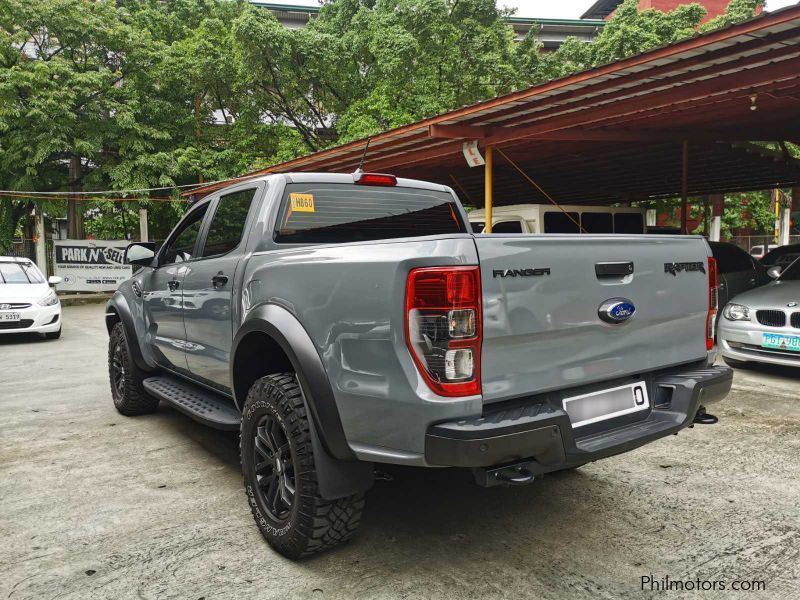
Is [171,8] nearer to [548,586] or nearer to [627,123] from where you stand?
[627,123]

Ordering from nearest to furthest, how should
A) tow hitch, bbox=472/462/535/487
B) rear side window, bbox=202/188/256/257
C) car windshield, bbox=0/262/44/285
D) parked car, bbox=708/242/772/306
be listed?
tow hitch, bbox=472/462/535/487 → rear side window, bbox=202/188/256/257 → parked car, bbox=708/242/772/306 → car windshield, bbox=0/262/44/285

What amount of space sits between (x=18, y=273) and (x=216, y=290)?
931cm

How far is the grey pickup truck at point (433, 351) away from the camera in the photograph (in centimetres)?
221

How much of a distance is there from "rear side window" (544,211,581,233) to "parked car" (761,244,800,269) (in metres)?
3.83

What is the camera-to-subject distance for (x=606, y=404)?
2.63m

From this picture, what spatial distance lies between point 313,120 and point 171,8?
6530mm

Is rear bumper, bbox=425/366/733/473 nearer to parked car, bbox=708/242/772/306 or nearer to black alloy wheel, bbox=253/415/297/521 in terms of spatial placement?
black alloy wheel, bbox=253/415/297/521

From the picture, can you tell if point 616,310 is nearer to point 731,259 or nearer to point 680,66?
point 680,66

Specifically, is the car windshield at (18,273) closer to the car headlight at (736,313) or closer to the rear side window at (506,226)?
the rear side window at (506,226)

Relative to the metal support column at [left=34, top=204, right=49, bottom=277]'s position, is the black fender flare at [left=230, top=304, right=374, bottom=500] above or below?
below

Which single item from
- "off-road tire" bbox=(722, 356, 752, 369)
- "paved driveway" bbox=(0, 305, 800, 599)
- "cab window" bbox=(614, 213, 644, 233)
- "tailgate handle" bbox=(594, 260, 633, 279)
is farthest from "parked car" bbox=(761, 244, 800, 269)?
"tailgate handle" bbox=(594, 260, 633, 279)

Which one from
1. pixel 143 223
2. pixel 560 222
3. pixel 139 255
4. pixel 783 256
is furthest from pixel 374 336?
pixel 143 223

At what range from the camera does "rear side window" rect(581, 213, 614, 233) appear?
33.0 ft

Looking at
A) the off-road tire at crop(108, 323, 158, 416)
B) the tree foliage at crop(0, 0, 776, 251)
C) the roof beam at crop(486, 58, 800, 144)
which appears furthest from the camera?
the tree foliage at crop(0, 0, 776, 251)
